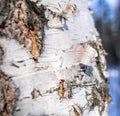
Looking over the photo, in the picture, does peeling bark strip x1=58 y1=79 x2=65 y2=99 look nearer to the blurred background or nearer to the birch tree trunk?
the birch tree trunk

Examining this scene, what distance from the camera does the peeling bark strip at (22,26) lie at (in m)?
0.74

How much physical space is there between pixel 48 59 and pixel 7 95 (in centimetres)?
10

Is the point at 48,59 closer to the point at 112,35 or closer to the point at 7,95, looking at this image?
the point at 7,95

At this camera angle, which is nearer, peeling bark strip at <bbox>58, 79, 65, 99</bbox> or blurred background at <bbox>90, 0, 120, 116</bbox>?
peeling bark strip at <bbox>58, 79, 65, 99</bbox>

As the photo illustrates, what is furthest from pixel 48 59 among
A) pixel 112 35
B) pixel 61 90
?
pixel 112 35

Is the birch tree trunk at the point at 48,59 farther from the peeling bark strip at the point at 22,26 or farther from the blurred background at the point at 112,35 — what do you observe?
the blurred background at the point at 112,35

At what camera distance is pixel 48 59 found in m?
0.75

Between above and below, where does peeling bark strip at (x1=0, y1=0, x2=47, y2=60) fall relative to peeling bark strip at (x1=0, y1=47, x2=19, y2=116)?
above

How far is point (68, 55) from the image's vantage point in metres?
0.77

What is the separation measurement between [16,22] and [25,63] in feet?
0.24

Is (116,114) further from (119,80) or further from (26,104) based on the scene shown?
(26,104)

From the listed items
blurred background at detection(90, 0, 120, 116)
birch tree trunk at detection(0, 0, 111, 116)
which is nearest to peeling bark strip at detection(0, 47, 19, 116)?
birch tree trunk at detection(0, 0, 111, 116)

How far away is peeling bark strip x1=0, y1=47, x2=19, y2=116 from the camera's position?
713 mm

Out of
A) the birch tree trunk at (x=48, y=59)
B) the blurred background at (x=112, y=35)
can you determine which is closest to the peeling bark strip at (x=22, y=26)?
the birch tree trunk at (x=48, y=59)
